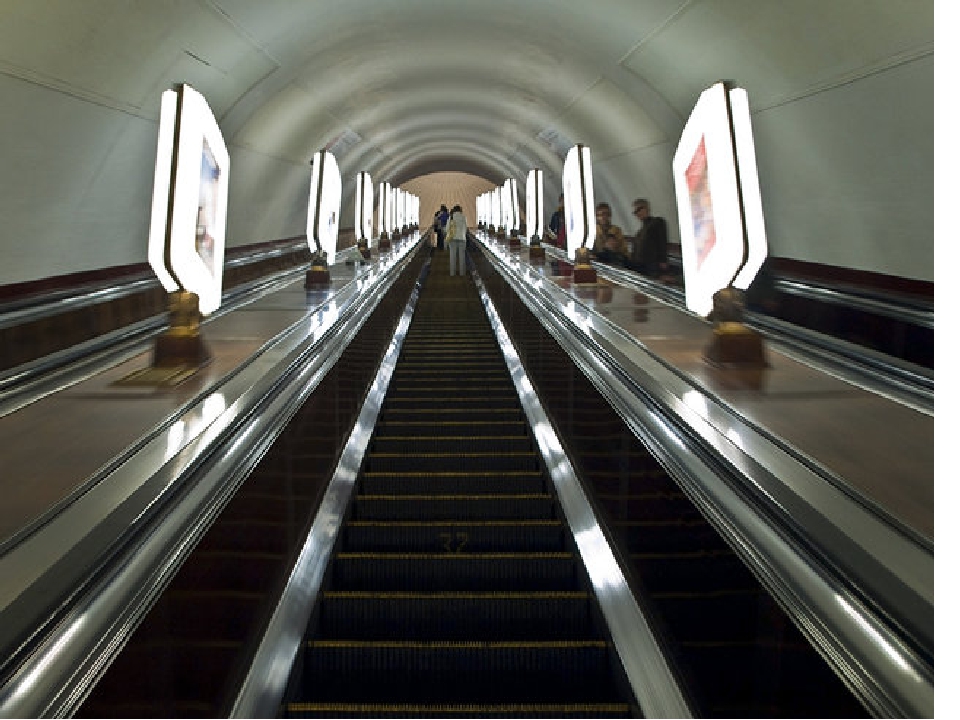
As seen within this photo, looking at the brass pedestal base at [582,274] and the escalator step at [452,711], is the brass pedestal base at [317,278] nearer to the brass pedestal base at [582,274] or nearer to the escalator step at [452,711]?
the brass pedestal base at [582,274]

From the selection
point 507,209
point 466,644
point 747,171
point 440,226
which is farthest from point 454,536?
point 440,226

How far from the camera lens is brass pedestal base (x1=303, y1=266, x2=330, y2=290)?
10.5m

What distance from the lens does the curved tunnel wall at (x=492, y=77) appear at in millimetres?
7094

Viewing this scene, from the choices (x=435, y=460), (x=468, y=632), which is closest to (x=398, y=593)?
(x=468, y=632)

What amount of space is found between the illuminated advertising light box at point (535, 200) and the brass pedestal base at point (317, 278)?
4.72 meters

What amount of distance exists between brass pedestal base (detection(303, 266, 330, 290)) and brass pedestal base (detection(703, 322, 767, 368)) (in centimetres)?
589

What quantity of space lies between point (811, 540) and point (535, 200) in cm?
1291

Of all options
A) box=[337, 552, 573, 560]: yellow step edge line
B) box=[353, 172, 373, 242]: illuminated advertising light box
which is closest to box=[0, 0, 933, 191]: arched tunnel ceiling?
box=[353, 172, 373, 242]: illuminated advertising light box

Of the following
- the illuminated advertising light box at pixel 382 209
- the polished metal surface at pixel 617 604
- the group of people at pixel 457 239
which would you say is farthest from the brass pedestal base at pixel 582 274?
the illuminated advertising light box at pixel 382 209

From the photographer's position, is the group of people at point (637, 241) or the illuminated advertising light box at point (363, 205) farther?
the illuminated advertising light box at point (363, 205)

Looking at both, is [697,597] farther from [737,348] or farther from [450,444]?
[450,444]

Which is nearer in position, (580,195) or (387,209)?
(580,195)

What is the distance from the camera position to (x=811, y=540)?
94.0 inches

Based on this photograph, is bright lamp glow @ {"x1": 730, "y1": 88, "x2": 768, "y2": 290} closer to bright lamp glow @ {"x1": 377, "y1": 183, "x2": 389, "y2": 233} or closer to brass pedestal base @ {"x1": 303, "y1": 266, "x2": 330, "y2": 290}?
brass pedestal base @ {"x1": 303, "y1": 266, "x2": 330, "y2": 290}
